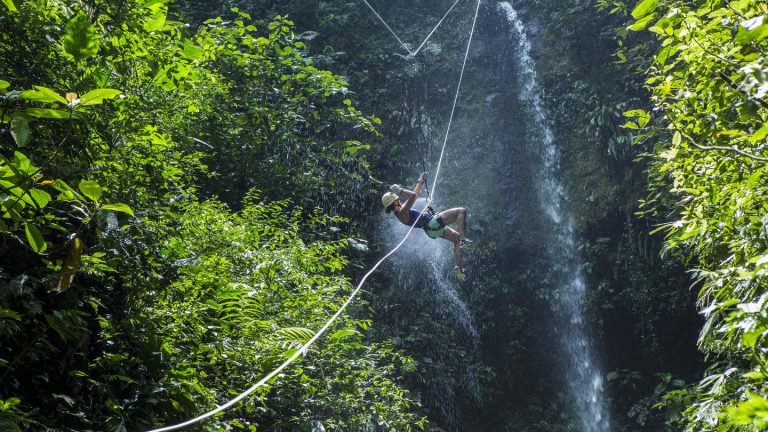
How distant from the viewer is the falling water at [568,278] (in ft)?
32.4

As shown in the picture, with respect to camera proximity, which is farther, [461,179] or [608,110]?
[461,179]

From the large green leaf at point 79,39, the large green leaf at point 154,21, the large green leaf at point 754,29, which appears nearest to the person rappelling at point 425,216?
the large green leaf at point 154,21

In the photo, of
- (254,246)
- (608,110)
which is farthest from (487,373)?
(254,246)

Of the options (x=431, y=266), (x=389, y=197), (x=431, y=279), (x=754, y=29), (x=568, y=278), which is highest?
(x=754, y=29)

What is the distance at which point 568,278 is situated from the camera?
10531 mm

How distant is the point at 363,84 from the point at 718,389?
32.4 ft

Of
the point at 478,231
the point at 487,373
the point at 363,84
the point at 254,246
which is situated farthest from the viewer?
the point at 363,84

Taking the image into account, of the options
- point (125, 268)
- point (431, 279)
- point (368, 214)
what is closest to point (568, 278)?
point (431, 279)

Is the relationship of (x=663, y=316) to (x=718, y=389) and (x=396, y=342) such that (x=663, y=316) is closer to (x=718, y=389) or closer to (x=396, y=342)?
(x=396, y=342)

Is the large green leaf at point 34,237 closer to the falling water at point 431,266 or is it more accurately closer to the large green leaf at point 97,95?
the large green leaf at point 97,95

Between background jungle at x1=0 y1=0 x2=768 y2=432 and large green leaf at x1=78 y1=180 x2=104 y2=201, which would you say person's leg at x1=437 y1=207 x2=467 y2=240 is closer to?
background jungle at x1=0 y1=0 x2=768 y2=432

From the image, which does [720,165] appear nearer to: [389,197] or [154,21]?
[154,21]

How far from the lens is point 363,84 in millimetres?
11922

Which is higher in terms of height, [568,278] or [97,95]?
[97,95]
